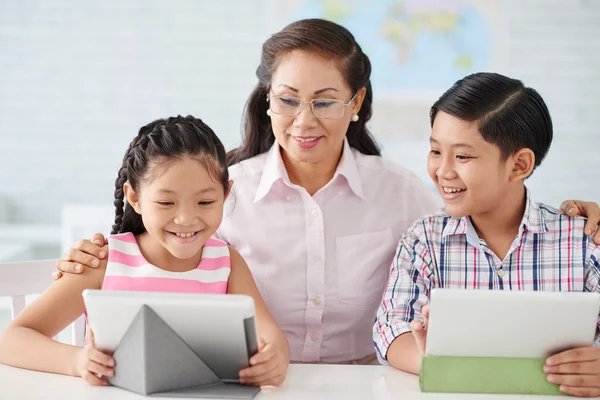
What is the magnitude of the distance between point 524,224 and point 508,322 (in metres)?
0.46

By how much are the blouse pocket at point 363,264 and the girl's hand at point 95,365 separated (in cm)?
77

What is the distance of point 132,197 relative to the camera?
5.57ft

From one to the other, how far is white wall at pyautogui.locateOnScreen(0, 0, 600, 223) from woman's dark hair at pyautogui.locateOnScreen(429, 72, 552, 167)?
2.84m

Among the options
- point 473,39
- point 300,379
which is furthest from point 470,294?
point 473,39

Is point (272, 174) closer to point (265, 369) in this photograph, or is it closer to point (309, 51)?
point (309, 51)

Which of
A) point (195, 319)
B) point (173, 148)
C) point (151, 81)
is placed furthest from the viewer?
point (151, 81)

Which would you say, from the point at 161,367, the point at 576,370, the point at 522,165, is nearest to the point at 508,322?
the point at 576,370

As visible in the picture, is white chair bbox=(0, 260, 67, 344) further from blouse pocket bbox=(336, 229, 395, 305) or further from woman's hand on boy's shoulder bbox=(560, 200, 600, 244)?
woman's hand on boy's shoulder bbox=(560, 200, 600, 244)

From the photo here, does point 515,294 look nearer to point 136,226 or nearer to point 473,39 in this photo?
point 136,226

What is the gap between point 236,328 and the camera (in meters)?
1.29

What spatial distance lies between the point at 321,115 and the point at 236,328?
0.76 metres

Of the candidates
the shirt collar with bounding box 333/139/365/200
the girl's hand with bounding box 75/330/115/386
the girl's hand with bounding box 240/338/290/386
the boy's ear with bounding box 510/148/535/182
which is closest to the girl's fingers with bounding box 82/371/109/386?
the girl's hand with bounding box 75/330/115/386

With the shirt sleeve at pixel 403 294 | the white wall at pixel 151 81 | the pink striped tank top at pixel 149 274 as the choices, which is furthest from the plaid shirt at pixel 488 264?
the white wall at pixel 151 81

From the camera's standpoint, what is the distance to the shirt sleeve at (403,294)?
1.68 metres
